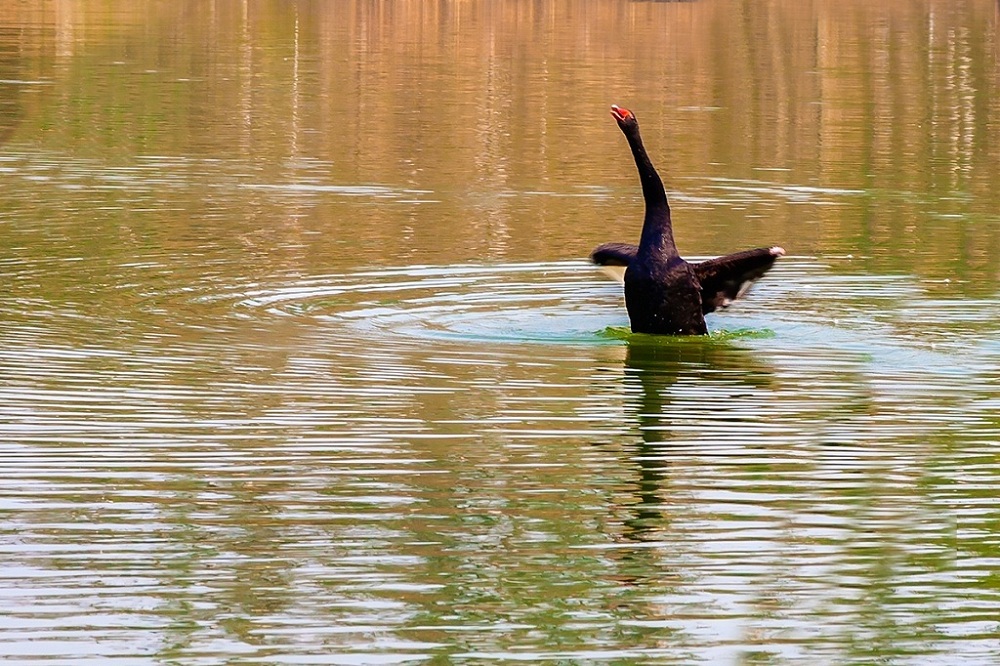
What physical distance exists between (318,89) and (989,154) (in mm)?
18833

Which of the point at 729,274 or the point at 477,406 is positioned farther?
the point at 729,274

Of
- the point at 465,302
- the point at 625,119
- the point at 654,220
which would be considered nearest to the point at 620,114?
the point at 625,119

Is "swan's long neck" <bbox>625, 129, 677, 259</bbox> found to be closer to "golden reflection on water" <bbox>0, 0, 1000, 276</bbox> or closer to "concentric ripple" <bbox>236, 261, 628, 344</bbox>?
"concentric ripple" <bbox>236, 261, 628, 344</bbox>

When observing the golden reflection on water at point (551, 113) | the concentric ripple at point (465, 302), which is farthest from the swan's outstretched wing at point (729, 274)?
the golden reflection on water at point (551, 113)

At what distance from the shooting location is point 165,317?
19.7 meters

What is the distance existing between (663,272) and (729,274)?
2.62ft

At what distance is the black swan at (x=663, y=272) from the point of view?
18.7 meters

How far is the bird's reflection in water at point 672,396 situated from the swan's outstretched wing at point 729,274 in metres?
0.39

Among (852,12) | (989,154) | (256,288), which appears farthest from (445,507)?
(852,12)

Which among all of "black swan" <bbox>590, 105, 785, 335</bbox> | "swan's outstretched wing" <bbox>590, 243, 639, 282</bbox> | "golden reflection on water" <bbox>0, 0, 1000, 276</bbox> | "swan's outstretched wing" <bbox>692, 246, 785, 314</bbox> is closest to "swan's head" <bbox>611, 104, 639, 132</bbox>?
"black swan" <bbox>590, 105, 785, 335</bbox>

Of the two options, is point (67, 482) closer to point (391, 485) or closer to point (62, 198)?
point (391, 485)

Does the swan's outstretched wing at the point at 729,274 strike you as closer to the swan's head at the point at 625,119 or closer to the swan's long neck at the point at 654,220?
the swan's long neck at the point at 654,220

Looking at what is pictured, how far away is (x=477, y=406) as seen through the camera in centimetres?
A: 1565

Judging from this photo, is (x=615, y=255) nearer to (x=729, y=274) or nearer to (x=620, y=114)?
(x=729, y=274)
